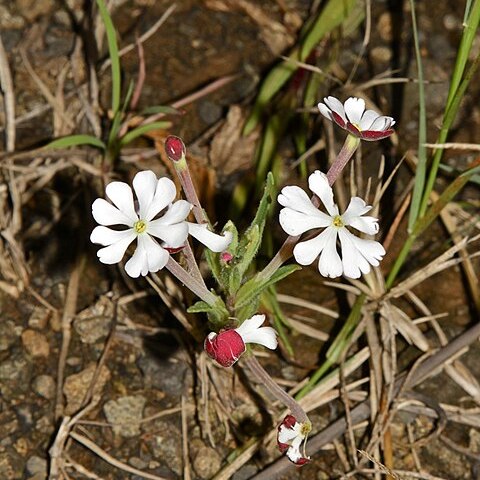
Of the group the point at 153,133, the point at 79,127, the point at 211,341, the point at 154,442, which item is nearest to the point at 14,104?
the point at 79,127

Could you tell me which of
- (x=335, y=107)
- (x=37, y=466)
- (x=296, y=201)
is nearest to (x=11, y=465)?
(x=37, y=466)

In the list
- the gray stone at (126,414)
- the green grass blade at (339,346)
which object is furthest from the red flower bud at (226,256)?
the gray stone at (126,414)

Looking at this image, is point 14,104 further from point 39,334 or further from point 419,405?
point 419,405

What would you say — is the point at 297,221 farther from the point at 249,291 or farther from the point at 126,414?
the point at 126,414

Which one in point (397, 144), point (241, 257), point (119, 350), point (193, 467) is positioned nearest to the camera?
point (241, 257)

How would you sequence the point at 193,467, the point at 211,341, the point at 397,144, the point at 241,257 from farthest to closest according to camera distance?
→ the point at 397,144, the point at 193,467, the point at 241,257, the point at 211,341

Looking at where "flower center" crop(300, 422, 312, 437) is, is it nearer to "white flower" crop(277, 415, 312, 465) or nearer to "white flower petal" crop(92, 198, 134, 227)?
"white flower" crop(277, 415, 312, 465)

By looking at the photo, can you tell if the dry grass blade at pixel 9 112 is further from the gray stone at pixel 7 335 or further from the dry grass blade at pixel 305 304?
the dry grass blade at pixel 305 304
